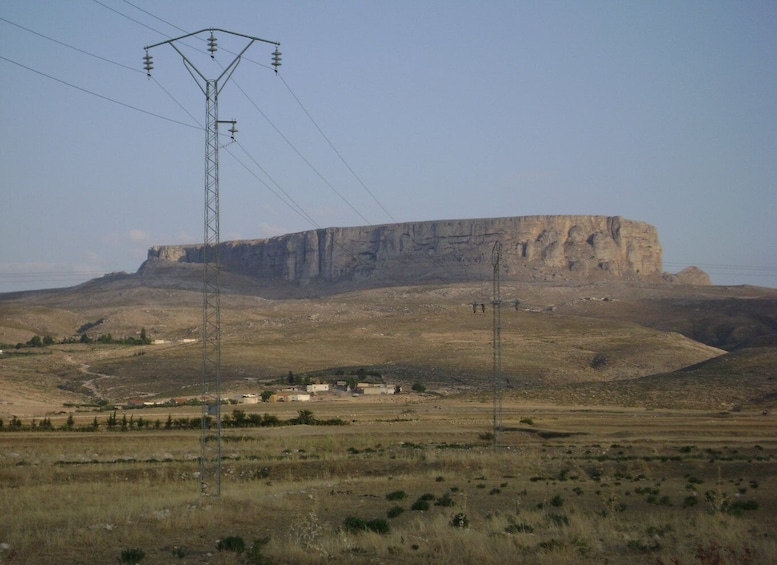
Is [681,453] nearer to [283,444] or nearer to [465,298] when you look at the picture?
[283,444]

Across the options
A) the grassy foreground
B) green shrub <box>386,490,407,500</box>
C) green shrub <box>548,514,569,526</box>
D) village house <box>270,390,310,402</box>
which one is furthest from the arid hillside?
green shrub <box>548,514,569,526</box>

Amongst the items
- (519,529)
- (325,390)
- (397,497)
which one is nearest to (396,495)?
(397,497)

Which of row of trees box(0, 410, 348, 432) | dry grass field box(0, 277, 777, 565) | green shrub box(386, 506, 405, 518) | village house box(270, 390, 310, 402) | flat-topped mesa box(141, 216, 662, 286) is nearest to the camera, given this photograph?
dry grass field box(0, 277, 777, 565)

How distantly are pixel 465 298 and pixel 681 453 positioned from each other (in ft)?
373

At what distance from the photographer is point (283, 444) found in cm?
3772

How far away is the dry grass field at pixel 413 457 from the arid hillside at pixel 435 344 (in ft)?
1.69

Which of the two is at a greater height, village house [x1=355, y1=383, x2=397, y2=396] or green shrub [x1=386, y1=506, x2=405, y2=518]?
green shrub [x1=386, y1=506, x2=405, y2=518]

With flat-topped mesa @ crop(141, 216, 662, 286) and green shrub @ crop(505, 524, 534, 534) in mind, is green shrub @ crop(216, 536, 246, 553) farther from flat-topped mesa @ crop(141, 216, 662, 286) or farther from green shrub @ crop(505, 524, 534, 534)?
flat-topped mesa @ crop(141, 216, 662, 286)

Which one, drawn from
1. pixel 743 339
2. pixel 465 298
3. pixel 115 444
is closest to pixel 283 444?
pixel 115 444

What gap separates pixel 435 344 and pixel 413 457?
7195 cm

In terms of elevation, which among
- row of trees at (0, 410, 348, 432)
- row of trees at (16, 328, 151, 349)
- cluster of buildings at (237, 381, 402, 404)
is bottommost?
cluster of buildings at (237, 381, 402, 404)

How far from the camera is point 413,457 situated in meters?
31.6

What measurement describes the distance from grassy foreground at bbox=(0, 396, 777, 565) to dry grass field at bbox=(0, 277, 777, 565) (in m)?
0.08

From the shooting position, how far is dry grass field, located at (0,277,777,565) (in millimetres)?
15852
